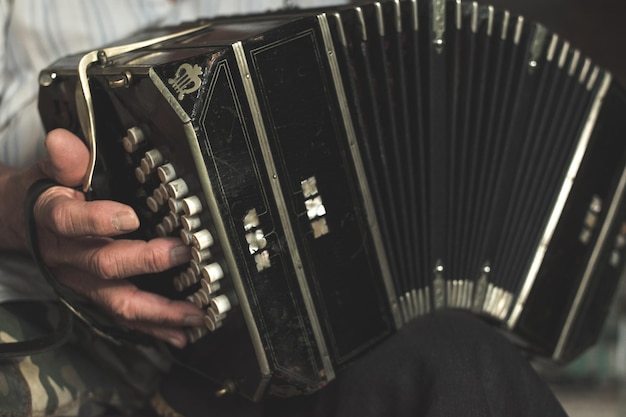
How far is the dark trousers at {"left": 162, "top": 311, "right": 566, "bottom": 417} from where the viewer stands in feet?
2.63

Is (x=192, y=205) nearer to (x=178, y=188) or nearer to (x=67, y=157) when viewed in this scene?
(x=178, y=188)

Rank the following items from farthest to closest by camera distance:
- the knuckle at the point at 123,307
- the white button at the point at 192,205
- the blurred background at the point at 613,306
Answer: the blurred background at the point at 613,306 → the knuckle at the point at 123,307 → the white button at the point at 192,205

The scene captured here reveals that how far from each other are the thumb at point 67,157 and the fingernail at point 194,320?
0.64 ft

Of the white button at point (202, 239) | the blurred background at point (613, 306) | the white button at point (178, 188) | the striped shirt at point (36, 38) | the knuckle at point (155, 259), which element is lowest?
the blurred background at point (613, 306)

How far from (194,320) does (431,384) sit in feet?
0.90

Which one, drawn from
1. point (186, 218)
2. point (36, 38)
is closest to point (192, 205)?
point (186, 218)

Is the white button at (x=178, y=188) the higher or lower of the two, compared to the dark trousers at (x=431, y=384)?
higher

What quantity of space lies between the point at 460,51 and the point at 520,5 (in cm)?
77

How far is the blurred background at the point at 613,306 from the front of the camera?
1.58 metres

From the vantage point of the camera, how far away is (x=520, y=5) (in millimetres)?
1581

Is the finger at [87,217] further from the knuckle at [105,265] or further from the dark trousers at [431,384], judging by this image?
the dark trousers at [431,384]

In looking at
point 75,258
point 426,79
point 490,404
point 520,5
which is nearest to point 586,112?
point 426,79

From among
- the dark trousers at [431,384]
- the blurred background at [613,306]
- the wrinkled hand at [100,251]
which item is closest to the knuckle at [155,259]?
the wrinkled hand at [100,251]

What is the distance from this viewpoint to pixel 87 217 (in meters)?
0.77
